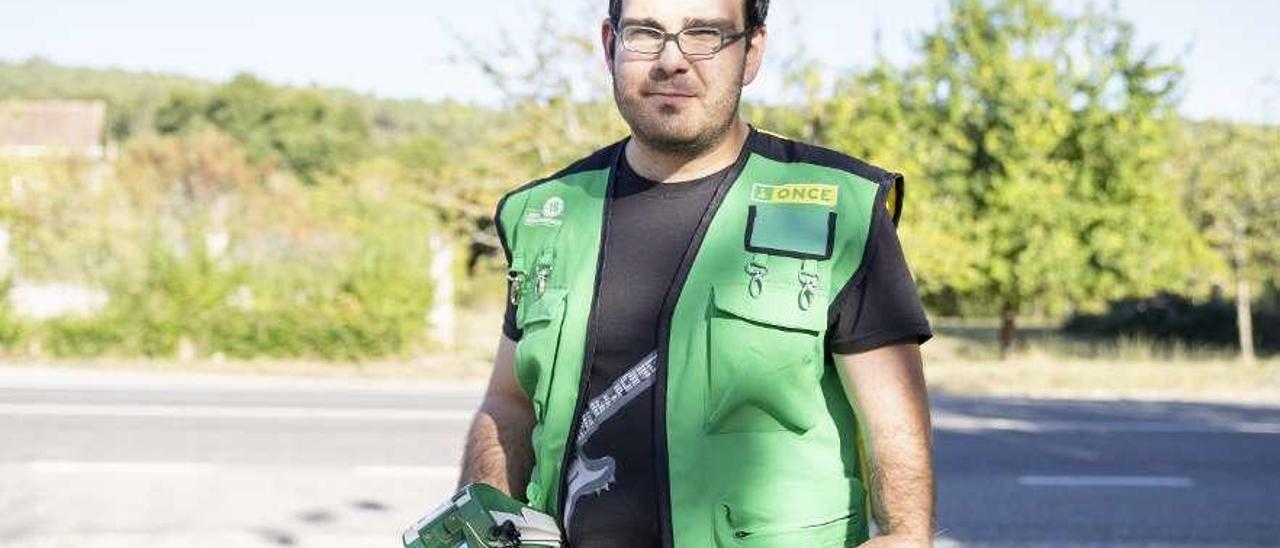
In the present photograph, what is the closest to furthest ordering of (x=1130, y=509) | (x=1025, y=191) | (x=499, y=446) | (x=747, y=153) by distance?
(x=747, y=153)
(x=499, y=446)
(x=1130, y=509)
(x=1025, y=191)

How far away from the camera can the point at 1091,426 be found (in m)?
11.9

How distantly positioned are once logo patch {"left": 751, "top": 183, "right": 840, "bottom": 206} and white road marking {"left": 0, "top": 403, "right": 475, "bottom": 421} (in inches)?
394

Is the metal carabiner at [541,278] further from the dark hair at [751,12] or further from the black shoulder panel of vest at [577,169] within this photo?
the dark hair at [751,12]

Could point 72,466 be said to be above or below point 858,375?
below

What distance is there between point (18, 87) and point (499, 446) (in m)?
93.5

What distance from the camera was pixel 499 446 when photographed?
2.09m

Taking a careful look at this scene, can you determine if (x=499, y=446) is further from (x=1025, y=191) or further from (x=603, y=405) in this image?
(x=1025, y=191)

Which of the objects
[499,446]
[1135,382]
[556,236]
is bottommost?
[1135,382]

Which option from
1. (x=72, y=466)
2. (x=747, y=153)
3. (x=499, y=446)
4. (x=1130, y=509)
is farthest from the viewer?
(x=72, y=466)

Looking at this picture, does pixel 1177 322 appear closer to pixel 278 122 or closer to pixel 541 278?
pixel 541 278

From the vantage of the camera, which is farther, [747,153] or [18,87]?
[18,87]

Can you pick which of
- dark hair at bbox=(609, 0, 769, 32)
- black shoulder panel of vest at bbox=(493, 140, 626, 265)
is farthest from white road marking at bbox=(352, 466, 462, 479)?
dark hair at bbox=(609, 0, 769, 32)

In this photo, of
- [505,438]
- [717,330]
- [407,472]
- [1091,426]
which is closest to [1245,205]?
[1091,426]

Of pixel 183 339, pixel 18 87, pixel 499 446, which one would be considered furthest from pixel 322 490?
pixel 18 87
